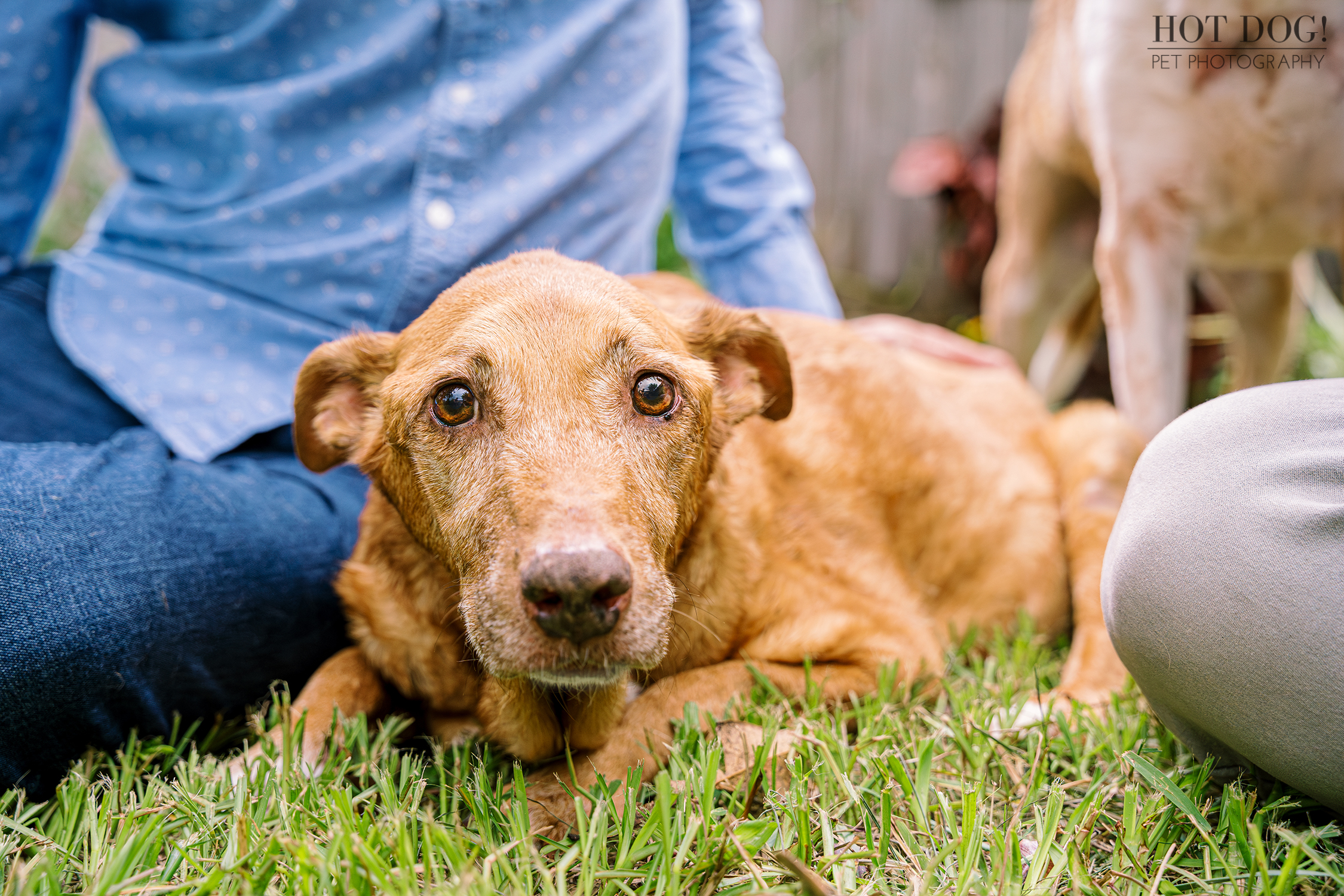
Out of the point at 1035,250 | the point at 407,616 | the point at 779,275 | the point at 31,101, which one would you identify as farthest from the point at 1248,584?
the point at 31,101

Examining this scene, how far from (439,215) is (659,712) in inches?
52.2

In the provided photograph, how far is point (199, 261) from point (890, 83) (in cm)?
647

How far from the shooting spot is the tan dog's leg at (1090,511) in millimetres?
2172

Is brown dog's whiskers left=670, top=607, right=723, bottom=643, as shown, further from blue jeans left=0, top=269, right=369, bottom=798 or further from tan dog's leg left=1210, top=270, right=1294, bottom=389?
tan dog's leg left=1210, top=270, right=1294, bottom=389

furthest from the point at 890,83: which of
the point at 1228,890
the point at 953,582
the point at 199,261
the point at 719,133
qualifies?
the point at 1228,890

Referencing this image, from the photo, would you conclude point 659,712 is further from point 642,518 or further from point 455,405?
point 455,405

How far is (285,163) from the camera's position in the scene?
231 centimetres

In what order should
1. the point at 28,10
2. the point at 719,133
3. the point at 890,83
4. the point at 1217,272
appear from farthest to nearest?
the point at 890,83 < the point at 1217,272 < the point at 719,133 < the point at 28,10

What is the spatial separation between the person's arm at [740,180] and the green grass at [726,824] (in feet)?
5.32

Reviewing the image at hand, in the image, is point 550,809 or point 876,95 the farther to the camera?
point 876,95

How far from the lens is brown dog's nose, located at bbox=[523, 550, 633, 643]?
1.28 metres

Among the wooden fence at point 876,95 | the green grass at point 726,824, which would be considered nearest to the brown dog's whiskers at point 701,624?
the green grass at point 726,824

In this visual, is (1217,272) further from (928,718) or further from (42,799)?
(42,799)

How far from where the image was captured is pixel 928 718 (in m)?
1.88
